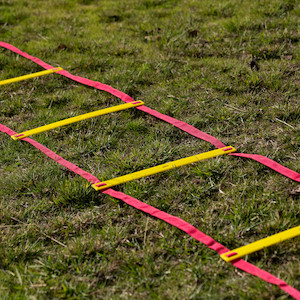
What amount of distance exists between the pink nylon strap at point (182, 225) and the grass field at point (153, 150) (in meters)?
0.04

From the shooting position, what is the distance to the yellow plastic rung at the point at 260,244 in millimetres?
2525

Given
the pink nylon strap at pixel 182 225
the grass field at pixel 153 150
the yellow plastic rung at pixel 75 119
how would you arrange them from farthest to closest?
the yellow plastic rung at pixel 75 119, the grass field at pixel 153 150, the pink nylon strap at pixel 182 225

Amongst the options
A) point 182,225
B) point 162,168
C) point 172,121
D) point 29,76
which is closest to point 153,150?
point 162,168

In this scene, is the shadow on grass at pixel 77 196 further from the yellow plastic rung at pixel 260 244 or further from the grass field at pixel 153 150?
the yellow plastic rung at pixel 260 244

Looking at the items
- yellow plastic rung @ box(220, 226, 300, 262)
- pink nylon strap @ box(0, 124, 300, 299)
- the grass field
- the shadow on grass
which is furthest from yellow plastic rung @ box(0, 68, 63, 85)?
yellow plastic rung @ box(220, 226, 300, 262)

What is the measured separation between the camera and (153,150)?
3.62m

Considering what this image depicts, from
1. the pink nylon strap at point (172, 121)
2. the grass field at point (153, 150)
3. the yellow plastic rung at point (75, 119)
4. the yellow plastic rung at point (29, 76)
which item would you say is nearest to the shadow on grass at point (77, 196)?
the grass field at point (153, 150)

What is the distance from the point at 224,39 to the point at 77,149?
106 inches

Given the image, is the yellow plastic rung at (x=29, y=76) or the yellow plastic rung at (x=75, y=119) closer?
the yellow plastic rung at (x=75, y=119)

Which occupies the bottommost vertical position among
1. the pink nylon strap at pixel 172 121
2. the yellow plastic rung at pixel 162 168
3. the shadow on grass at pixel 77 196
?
the shadow on grass at pixel 77 196

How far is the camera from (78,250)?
2.64 m

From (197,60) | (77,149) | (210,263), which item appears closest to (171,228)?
(210,263)

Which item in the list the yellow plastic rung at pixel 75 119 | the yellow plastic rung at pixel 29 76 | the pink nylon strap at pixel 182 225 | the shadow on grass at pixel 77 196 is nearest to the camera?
the pink nylon strap at pixel 182 225

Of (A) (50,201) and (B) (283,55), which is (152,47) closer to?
(B) (283,55)
